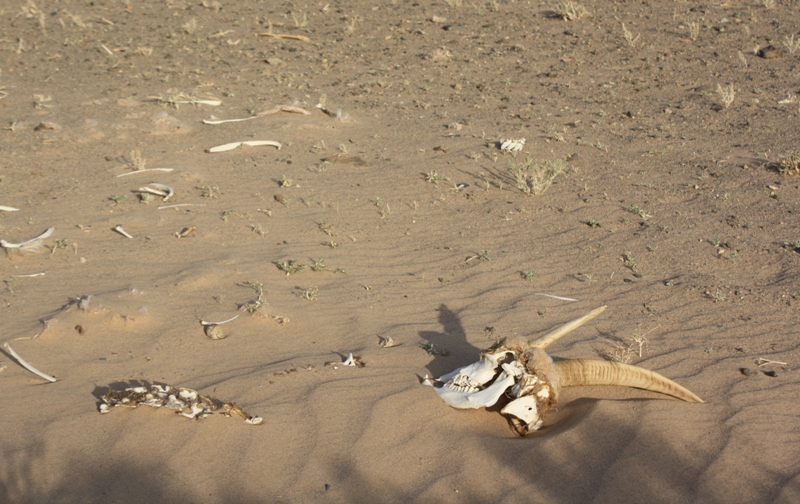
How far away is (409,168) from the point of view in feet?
24.6

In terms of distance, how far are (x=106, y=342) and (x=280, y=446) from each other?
1.60m

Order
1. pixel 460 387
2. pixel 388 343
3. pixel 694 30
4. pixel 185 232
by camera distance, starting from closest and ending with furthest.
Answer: pixel 460 387 < pixel 388 343 < pixel 185 232 < pixel 694 30

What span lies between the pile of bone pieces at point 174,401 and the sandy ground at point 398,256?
0.06 m

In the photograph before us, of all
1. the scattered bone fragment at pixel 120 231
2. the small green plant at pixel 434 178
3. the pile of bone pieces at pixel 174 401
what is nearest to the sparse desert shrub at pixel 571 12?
the small green plant at pixel 434 178

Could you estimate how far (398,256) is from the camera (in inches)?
223

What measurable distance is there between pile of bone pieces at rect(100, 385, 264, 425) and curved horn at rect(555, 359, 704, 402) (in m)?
1.63

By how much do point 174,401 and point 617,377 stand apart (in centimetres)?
229

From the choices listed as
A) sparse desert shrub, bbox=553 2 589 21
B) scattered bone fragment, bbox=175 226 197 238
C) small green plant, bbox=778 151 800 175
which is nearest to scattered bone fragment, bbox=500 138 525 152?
small green plant, bbox=778 151 800 175

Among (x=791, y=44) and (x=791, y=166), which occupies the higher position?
(x=791, y=44)

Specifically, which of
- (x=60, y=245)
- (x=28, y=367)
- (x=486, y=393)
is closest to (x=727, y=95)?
(x=486, y=393)

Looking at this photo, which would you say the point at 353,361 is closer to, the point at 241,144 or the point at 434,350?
the point at 434,350

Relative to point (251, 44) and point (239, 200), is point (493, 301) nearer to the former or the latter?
point (239, 200)

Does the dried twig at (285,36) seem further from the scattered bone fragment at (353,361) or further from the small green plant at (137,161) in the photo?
the scattered bone fragment at (353,361)

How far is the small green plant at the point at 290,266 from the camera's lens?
5184mm
